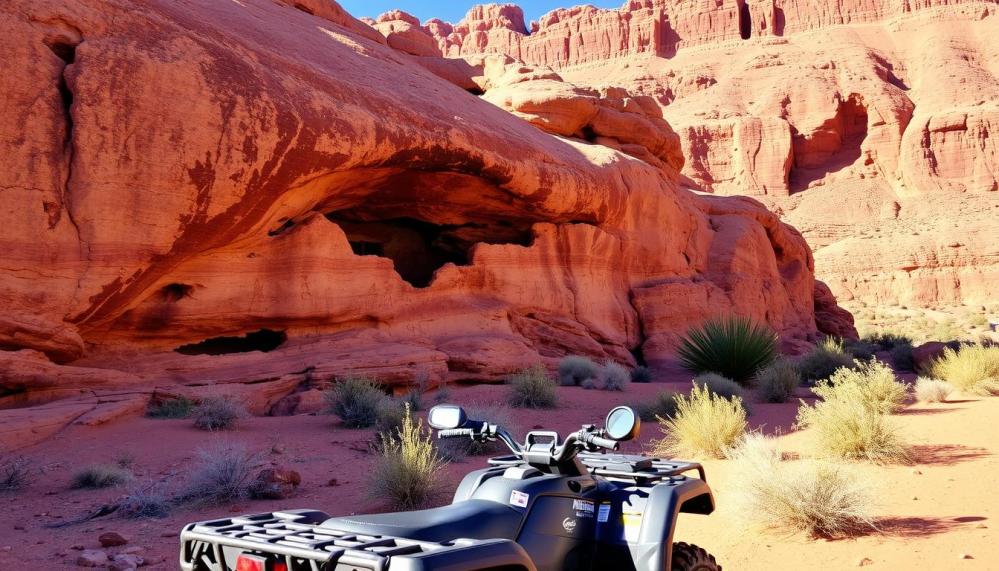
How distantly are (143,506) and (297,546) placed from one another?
472 cm

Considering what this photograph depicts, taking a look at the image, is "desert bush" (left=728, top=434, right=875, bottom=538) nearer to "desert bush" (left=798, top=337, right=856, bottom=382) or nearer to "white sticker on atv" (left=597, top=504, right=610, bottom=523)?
"white sticker on atv" (left=597, top=504, right=610, bottom=523)

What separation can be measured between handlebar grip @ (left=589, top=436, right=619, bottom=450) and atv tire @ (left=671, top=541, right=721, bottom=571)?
36.1 inches

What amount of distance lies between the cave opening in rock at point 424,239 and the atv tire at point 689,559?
1474 cm

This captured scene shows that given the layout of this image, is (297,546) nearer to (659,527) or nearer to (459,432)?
(459,432)

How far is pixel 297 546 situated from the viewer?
7.17 ft

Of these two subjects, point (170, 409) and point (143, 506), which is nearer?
point (143, 506)

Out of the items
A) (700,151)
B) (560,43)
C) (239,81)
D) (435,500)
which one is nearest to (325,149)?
(239,81)

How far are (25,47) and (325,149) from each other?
4.41 m

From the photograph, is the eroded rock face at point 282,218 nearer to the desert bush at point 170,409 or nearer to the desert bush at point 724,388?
the desert bush at point 170,409

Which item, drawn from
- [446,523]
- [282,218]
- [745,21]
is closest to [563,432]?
[282,218]

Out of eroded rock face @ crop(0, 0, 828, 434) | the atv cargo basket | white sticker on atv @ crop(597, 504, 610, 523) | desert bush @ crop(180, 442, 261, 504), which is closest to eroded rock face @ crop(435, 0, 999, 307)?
eroded rock face @ crop(0, 0, 828, 434)

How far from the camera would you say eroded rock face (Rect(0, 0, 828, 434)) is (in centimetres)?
1038

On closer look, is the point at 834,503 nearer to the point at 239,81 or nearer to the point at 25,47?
the point at 239,81

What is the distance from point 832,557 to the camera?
4812 millimetres
